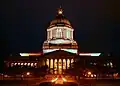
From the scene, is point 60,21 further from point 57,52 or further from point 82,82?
point 82,82

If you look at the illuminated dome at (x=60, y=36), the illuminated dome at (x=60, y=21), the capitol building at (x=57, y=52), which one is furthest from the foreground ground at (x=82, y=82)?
the illuminated dome at (x=60, y=21)

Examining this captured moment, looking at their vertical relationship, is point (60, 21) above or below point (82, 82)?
above

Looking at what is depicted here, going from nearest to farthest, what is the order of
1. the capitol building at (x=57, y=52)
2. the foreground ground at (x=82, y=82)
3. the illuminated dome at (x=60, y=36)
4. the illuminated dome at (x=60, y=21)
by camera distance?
the foreground ground at (x=82, y=82), the capitol building at (x=57, y=52), the illuminated dome at (x=60, y=36), the illuminated dome at (x=60, y=21)

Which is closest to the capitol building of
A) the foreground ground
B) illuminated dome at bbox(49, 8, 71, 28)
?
illuminated dome at bbox(49, 8, 71, 28)

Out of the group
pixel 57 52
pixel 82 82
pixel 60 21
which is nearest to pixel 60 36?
pixel 60 21

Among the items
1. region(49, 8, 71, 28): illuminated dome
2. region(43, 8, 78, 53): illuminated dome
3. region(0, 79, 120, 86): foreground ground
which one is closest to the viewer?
region(0, 79, 120, 86): foreground ground

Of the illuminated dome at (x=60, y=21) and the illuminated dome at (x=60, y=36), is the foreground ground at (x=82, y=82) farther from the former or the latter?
the illuminated dome at (x=60, y=21)

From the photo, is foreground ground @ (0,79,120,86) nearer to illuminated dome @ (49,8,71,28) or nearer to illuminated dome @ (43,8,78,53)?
illuminated dome @ (43,8,78,53)

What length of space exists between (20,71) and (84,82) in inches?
702

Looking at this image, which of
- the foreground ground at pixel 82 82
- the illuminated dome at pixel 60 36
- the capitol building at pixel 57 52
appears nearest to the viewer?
the foreground ground at pixel 82 82

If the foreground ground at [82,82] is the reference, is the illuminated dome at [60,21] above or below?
above

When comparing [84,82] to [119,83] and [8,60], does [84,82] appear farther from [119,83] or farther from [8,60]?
[8,60]

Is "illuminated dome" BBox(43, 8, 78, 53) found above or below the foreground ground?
above

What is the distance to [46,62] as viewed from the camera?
2982 inches
